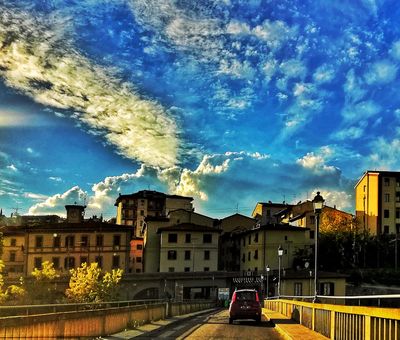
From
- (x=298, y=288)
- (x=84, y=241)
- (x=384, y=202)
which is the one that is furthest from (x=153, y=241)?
(x=384, y=202)

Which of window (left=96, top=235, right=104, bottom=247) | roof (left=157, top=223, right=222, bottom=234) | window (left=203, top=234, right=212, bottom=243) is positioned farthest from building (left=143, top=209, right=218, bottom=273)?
window (left=96, top=235, right=104, bottom=247)

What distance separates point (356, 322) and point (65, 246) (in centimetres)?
8939

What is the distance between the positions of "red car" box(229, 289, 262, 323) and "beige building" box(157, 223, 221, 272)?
66.6m

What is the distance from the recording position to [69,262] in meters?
93.9

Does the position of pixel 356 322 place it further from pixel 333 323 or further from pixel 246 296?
pixel 246 296

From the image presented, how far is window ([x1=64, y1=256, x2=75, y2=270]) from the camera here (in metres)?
92.8

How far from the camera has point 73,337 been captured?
1209cm

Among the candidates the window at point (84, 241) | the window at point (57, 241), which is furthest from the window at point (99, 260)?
the window at point (57, 241)

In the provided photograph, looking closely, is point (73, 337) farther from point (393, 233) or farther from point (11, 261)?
point (393, 233)

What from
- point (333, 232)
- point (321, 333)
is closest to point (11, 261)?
point (333, 232)

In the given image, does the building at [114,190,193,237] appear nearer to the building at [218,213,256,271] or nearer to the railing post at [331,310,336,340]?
the building at [218,213,256,271]

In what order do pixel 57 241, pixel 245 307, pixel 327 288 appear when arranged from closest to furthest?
pixel 245 307
pixel 327 288
pixel 57 241

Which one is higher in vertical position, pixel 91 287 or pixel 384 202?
pixel 384 202

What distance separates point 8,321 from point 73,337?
3976 mm
